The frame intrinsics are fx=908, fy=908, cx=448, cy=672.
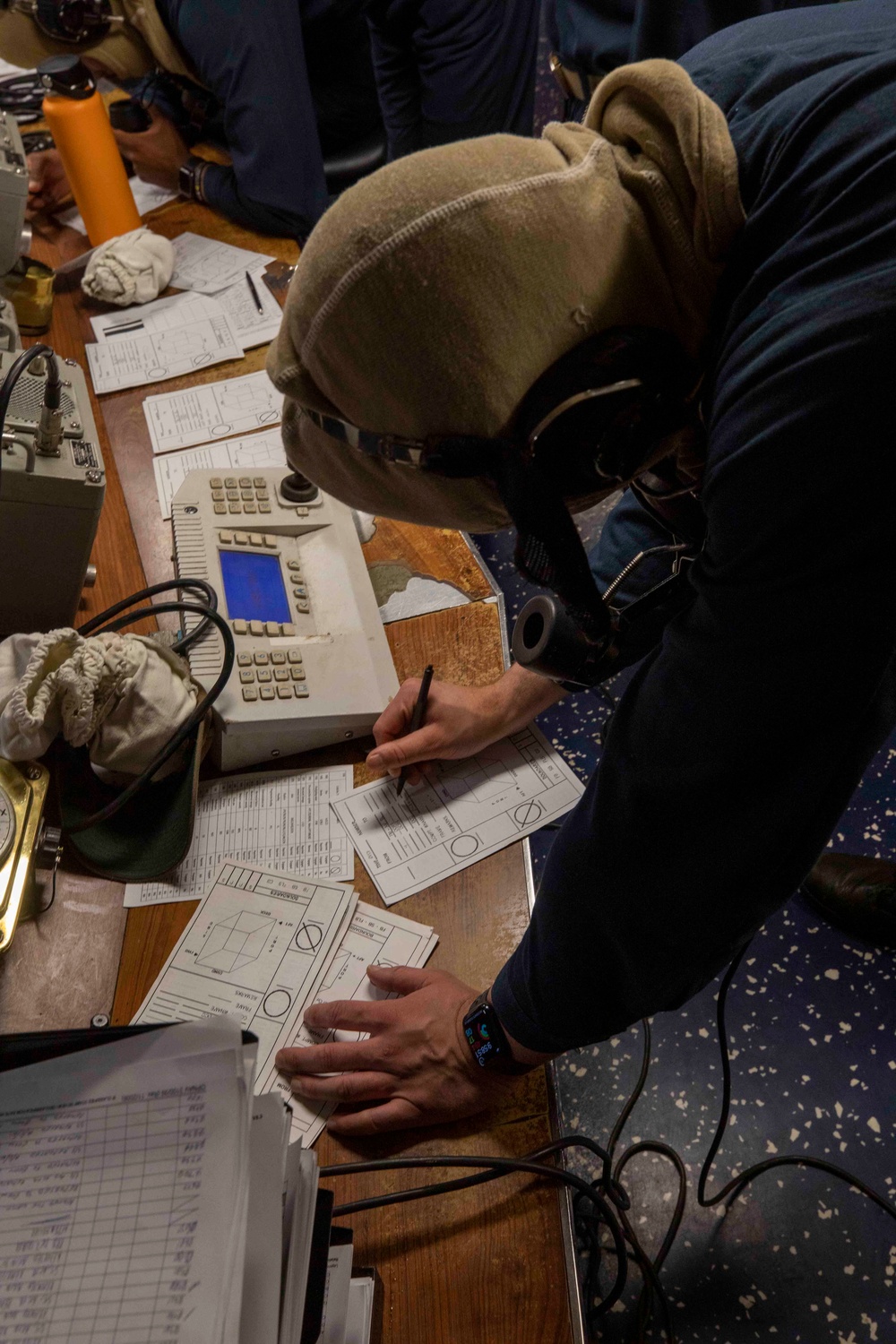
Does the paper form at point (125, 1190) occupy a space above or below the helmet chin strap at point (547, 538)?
below

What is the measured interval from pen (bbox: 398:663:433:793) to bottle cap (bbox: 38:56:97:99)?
118cm

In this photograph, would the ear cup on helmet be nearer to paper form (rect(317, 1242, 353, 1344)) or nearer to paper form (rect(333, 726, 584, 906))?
paper form (rect(333, 726, 584, 906))

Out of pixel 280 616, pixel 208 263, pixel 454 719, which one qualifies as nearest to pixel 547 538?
pixel 454 719

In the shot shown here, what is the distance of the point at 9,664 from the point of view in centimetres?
91

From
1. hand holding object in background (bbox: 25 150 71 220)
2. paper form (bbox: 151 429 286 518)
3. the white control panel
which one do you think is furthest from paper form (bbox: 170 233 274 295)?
the white control panel

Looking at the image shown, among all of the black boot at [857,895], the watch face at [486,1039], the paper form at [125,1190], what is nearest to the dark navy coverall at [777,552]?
the watch face at [486,1039]

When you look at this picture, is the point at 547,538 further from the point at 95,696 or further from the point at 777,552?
the point at 95,696

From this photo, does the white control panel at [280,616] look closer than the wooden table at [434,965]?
No

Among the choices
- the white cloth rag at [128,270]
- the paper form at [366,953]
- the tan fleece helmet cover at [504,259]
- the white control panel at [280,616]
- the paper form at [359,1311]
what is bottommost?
the paper form at [359,1311]

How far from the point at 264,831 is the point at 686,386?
0.63 metres

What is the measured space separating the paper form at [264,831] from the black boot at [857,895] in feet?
3.19

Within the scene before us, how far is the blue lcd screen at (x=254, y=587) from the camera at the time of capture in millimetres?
1061

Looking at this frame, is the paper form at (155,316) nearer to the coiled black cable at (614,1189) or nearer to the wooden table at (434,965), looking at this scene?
Result: the wooden table at (434,965)

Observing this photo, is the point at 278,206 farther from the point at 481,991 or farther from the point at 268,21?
the point at 481,991
